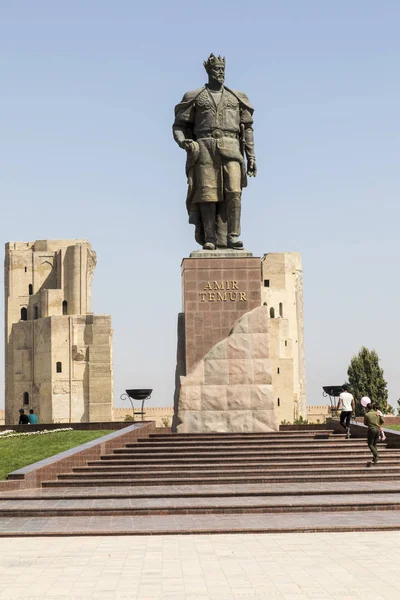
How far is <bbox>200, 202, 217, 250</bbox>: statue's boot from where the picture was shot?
62.7 ft

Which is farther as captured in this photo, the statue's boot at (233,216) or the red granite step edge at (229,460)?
the statue's boot at (233,216)

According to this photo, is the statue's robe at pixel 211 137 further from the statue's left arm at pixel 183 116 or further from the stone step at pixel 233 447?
the stone step at pixel 233 447

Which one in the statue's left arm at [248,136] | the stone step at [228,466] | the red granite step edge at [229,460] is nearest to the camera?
the stone step at [228,466]

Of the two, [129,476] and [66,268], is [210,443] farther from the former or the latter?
[66,268]

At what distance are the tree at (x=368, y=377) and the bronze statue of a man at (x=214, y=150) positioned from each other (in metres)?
41.5

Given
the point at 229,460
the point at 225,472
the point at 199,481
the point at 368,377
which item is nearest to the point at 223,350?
the point at 229,460

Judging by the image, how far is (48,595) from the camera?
7074 millimetres

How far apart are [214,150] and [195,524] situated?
10.1m

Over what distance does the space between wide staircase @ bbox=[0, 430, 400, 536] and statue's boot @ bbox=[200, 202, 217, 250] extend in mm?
3903

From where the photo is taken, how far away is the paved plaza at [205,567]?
7.09 meters

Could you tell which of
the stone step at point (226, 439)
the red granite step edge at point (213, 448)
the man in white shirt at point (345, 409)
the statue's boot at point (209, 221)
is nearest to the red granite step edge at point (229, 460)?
the red granite step edge at point (213, 448)

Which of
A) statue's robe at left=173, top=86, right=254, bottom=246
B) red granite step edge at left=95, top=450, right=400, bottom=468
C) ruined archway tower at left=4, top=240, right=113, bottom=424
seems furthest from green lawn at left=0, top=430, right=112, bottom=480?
ruined archway tower at left=4, top=240, right=113, bottom=424

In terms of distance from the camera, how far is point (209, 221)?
19219 millimetres

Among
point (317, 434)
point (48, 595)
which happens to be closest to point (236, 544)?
point (48, 595)
